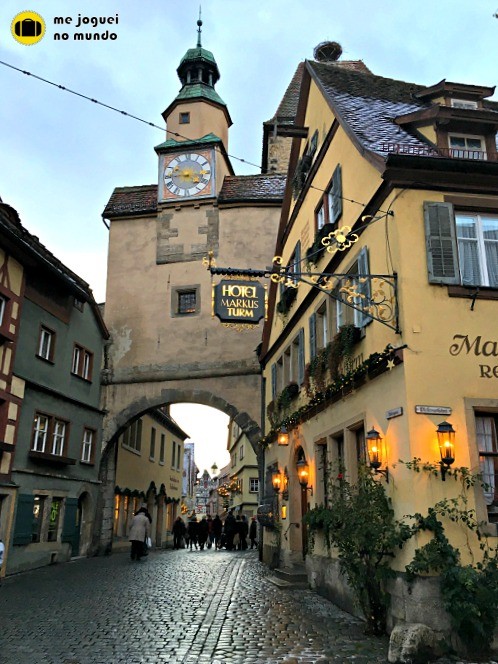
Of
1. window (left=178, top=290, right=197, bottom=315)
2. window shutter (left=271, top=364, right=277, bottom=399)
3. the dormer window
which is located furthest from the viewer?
window (left=178, top=290, right=197, bottom=315)

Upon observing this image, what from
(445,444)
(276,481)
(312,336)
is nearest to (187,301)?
(276,481)

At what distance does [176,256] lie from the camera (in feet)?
84.6

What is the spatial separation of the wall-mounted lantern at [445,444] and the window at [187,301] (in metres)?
17.9

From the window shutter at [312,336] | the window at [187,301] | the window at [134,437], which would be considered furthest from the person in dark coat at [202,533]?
the window shutter at [312,336]

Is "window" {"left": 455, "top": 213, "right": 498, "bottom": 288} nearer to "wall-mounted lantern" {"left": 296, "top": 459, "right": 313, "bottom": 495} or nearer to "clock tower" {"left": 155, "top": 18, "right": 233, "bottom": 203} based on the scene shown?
"wall-mounted lantern" {"left": 296, "top": 459, "right": 313, "bottom": 495}

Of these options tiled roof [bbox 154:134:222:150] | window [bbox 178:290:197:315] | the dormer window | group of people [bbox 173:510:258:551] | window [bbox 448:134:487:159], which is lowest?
group of people [bbox 173:510:258:551]

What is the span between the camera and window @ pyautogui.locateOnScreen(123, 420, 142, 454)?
2787cm

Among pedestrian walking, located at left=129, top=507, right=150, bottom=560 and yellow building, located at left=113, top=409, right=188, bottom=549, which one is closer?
pedestrian walking, located at left=129, top=507, right=150, bottom=560

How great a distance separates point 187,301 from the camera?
25562 millimetres

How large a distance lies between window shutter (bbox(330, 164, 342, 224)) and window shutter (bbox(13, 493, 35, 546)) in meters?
10.9

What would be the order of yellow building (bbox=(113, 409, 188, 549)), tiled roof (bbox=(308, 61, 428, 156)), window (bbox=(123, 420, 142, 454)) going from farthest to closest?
window (bbox=(123, 420, 142, 454)) < yellow building (bbox=(113, 409, 188, 549)) < tiled roof (bbox=(308, 61, 428, 156))

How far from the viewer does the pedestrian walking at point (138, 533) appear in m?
19.4

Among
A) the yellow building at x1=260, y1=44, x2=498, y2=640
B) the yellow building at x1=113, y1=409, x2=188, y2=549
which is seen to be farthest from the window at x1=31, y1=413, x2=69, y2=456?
the yellow building at x1=260, y1=44, x2=498, y2=640

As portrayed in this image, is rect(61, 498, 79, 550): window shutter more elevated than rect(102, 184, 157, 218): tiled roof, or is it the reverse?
rect(102, 184, 157, 218): tiled roof
